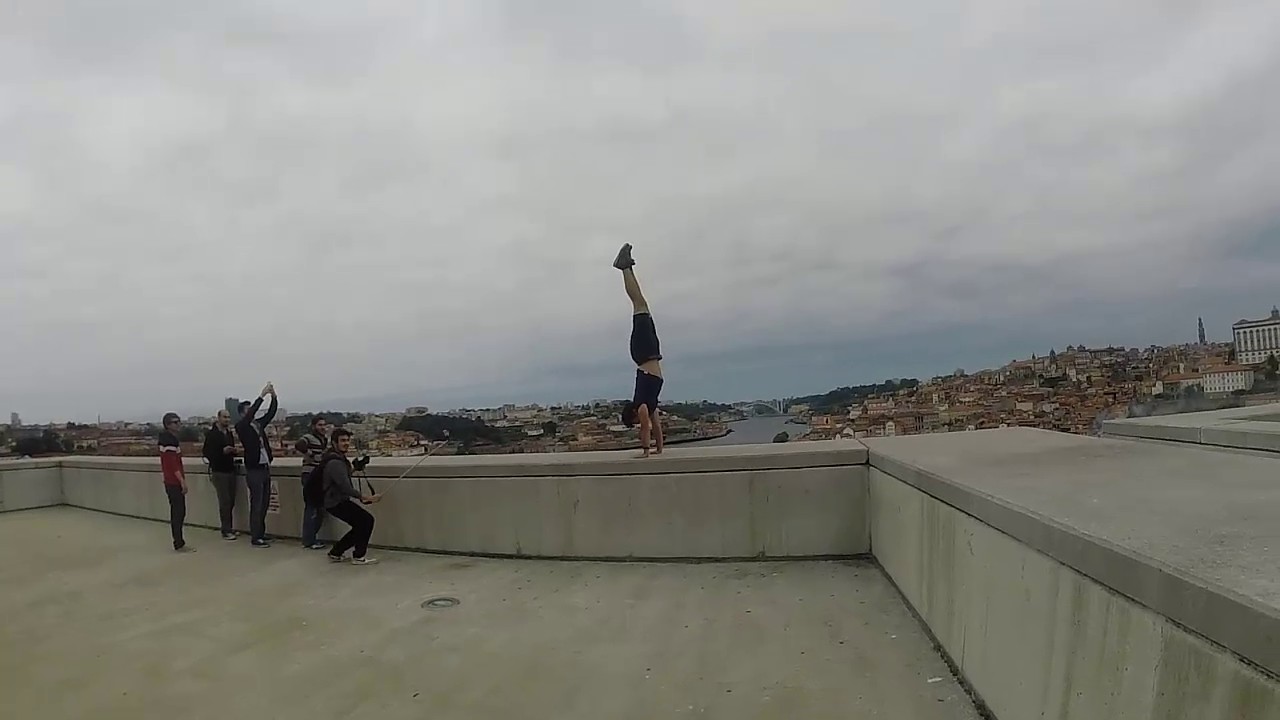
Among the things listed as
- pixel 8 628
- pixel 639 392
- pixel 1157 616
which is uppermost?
pixel 639 392

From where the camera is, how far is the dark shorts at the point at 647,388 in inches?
260

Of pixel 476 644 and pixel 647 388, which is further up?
pixel 647 388

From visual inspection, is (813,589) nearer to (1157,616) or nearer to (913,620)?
(913,620)

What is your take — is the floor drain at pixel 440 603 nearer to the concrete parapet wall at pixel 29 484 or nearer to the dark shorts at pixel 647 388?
the dark shorts at pixel 647 388

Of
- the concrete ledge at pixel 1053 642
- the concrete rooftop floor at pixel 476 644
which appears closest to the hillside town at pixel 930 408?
the concrete rooftop floor at pixel 476 644

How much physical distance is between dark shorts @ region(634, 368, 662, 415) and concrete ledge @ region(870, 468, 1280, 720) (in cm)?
263

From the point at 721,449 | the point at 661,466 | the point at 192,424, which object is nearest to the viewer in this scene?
the point at 661,466

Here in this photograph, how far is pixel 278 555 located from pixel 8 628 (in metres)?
2.31

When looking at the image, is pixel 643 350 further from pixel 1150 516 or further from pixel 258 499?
pixel 258 499

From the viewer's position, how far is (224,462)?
29.3 feet

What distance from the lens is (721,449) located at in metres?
7.21

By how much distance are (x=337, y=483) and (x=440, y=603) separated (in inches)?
80.1

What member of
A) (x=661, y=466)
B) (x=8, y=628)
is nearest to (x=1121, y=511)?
(x=661, y=466)

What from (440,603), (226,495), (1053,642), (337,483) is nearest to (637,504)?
(440,603)
